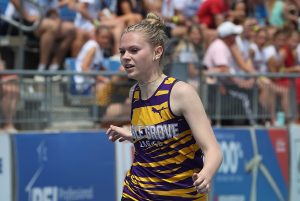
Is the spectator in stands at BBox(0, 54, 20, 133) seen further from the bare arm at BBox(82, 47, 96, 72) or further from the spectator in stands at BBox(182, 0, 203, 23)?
the spectator in stands at BBox(182, 0, 203, 23)

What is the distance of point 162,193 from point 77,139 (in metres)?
4.06

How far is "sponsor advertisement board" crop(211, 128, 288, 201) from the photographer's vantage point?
32.5 feet

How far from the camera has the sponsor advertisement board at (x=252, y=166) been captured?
9898 mm

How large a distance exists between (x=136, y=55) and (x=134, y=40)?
10cm

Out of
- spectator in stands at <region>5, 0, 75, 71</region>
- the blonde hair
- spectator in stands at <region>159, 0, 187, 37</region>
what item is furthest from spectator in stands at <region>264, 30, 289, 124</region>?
the blonde hair

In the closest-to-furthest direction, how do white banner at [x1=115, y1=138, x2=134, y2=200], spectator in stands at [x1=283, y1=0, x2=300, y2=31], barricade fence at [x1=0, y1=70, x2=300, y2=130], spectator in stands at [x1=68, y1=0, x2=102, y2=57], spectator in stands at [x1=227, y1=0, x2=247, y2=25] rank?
1. barricade fence at [x1=0, y1=70, x2=300, y2=130]
2. white banner at [x1=115, y1=138, x2=134, y2=200]
3. spectator in stands at [x1=68, y1=0, x2=102, y2=57]
4. spectator in stands at [x1=227, y1=0, x2=247, y2=25]
5. spectator in stands at [x1=283, y1=0, x2=300, y2=31]

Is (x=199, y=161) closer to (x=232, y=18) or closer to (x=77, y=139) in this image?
(x=77, y=139)

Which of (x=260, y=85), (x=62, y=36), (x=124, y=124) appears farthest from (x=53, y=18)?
(x=260, y=85)

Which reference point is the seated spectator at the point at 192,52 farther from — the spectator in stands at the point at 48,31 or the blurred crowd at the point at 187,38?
the spectator in stands at the point at 48,31

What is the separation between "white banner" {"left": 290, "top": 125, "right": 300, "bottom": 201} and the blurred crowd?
14.0 inches

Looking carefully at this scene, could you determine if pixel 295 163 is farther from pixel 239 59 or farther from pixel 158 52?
pixel 158 52

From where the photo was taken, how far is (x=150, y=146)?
486cm

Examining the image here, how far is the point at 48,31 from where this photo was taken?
35.3 feet

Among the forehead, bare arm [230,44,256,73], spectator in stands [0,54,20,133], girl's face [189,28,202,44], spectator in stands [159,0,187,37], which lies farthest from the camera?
spectator in stands [159,0,187,37]
